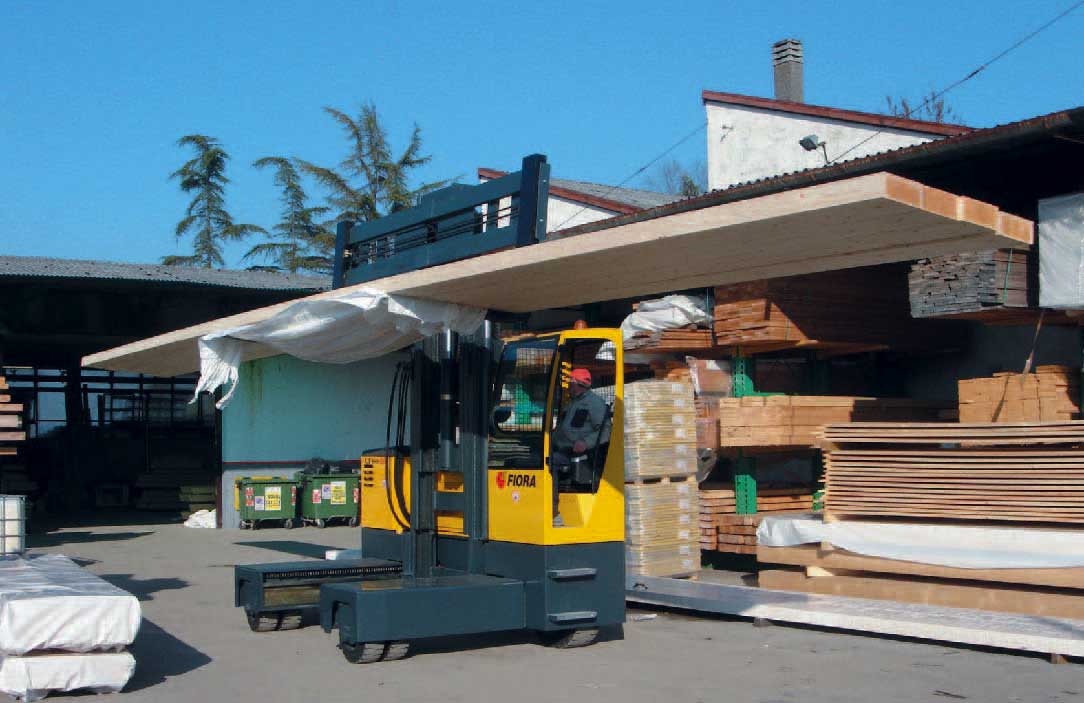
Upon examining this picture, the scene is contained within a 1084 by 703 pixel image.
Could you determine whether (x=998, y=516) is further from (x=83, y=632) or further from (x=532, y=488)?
(x=83, y=632)

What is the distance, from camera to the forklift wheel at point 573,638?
861 centimetres

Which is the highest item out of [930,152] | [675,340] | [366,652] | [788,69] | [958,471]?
[788,69]

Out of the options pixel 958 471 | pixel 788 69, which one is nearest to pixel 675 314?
pixel 958 471

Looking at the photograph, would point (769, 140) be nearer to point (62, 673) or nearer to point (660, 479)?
point (660, 479)

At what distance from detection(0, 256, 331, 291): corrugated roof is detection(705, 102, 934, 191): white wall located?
8.47 m

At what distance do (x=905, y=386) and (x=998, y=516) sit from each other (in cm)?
494

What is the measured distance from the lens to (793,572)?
10797 mm

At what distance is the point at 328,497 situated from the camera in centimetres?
2103

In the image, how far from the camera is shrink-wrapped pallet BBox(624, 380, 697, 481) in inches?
462

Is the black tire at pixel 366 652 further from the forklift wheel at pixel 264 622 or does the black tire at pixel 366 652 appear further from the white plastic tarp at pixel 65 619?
the forklift wheel at pixel 264 622

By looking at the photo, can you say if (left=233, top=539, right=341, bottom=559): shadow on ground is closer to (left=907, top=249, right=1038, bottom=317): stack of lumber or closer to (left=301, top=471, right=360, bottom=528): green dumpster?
(left=301, top=471, right=360, bottom=528): green dumpster

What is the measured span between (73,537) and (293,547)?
189 inches

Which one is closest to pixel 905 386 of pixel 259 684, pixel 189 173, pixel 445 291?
pixel 445 291

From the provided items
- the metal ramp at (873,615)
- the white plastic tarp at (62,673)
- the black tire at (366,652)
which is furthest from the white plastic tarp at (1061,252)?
the white plastic tarp at (62,673)
